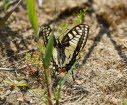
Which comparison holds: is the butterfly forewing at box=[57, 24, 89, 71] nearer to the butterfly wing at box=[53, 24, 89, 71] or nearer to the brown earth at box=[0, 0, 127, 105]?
the butterfly wing at box=[53, 24, 89, 71]

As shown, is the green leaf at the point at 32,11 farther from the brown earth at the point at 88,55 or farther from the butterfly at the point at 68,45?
the butterfly at the point at 68,45

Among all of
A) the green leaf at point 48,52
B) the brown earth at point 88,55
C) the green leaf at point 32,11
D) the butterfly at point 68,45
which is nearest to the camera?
the green leaf at point 32,11

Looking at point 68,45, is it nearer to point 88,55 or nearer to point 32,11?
point 88,55

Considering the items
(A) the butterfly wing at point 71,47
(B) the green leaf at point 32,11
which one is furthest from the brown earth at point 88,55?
(B) the green leaf at point 32,11

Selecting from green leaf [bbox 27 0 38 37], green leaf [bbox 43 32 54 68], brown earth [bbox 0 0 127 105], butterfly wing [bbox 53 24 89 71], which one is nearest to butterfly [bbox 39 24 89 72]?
butterfly wing [bbox 53 24 89 71]

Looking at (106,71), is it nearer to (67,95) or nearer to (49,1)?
(67,95)

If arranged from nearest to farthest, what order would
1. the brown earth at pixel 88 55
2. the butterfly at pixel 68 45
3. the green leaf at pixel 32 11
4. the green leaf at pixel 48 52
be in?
the green leaf at pixel 32 11
the green leaf at pixel 48 52
the brown earth at pixel 88 55
the butterfly at pixel 68 45

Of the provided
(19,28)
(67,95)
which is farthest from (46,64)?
(19,28)
